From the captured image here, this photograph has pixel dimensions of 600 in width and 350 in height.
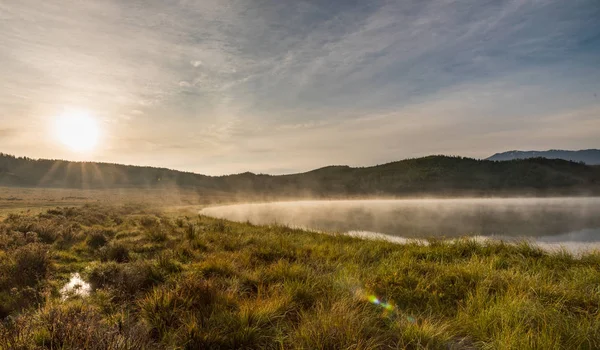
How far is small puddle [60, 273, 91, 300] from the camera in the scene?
20.4 ft

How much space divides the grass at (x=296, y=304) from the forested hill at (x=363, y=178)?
76.5 m

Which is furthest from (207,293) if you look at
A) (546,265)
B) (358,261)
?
(546,265)

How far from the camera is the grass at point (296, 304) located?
3.88 meters

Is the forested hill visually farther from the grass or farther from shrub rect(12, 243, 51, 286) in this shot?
shrub rect(12, 243, 51, 286)

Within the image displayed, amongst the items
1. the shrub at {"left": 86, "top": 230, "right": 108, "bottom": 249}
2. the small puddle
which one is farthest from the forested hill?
the small puddle

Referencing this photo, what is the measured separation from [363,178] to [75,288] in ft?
339

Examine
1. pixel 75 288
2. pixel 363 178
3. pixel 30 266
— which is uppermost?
pixel 363 178

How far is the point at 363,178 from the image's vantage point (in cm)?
10638

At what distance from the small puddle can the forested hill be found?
79.8m

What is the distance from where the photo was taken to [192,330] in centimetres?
410

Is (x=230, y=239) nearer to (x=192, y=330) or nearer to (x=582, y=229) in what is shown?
(x=192, y=330)

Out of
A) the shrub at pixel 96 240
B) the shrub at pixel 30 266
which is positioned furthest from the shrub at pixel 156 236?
the shrub at pixel 30 266

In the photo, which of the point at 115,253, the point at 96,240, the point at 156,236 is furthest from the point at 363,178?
the point at 115,253

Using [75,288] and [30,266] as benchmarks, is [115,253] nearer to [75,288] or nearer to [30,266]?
[30,266]
